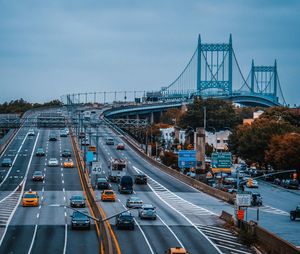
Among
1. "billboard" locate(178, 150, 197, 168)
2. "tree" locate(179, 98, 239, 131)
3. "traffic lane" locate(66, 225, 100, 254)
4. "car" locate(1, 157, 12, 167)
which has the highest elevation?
"tree" locate(179, 98, 239, 131)

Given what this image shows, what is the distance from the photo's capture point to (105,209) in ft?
222

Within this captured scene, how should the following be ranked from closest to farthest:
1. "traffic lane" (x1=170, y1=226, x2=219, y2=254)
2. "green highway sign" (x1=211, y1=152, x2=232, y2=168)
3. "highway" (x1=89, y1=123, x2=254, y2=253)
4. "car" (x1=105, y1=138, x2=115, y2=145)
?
"traffic lane" (x1=170, y1=226, x2=219, y2=254)
"highway" (x1=89, y1=123, x2=254, y2=253)
"green highway sign" (x1=211, y1=152, x2=232, y2=168)
"car" (x1=105, y1=138, x2=115, y2=145)

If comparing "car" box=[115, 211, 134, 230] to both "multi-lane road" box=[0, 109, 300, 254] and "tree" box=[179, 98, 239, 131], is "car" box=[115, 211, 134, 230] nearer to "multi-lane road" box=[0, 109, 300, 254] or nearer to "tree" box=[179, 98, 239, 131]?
"multi-lane road" box=[0, 109, 300, 254]

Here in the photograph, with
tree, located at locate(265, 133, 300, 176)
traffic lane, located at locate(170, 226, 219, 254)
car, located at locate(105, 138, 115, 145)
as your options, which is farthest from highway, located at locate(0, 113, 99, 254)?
car, located at locate(105, 138, 115, 145)

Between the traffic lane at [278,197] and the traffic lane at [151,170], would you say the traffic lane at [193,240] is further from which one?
the traffic lane at [151,170]

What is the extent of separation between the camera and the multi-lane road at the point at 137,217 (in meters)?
49.6

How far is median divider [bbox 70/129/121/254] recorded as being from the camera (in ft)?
151

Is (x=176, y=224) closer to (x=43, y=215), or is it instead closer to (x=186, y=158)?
(x=43, y=215)

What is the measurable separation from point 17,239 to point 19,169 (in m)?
57.1

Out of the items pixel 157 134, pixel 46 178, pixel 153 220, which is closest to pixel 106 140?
pixel 157 134

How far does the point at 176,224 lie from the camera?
59875 mm

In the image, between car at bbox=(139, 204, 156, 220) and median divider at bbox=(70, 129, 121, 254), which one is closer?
median divider at bbox=(70, 129, 121, 254)

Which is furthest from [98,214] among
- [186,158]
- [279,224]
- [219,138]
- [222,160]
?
[219,138]

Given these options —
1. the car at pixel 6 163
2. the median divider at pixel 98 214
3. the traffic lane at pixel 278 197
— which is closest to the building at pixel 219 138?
the median divider at pixel 98 214
